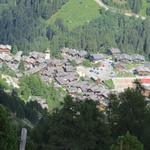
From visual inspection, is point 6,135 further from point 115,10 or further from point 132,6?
point 132,6

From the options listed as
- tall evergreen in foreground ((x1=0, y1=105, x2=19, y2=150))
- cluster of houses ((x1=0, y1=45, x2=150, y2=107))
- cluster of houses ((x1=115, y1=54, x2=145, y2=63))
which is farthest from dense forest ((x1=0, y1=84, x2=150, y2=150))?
cluster of houses ((x1=115, y1=54, x2=145, y2=63))

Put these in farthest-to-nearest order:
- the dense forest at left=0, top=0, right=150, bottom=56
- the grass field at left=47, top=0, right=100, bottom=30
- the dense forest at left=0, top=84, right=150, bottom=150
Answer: the grass field at left=47, top=0, right=100, bottom=30
the dense forest at left=0, top=0, right=150, bottom=56
the dense forest at left=0, top=84, right=150, bottom=150

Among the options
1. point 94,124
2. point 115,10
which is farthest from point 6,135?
point 115,10

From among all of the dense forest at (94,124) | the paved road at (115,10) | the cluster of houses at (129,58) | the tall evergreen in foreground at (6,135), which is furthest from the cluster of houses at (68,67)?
the tall evergreen in foreground at (6,135)

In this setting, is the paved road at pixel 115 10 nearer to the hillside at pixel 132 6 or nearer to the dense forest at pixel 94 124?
the hillside at pixel 132 6

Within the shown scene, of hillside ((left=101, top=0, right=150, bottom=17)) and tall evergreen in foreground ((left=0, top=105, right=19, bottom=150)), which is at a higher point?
hillside ((left=101, top=0, right=150, bottom=17))

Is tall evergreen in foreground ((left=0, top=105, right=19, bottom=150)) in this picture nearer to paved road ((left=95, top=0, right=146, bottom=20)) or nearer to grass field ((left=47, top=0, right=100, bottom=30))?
grass field ((left=47, top=0, right=100, bottom=30))
